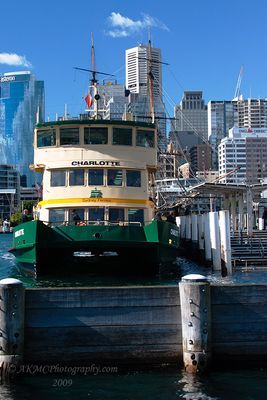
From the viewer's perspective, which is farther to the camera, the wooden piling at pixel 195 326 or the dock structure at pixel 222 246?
the dock structure at pixel 222 246

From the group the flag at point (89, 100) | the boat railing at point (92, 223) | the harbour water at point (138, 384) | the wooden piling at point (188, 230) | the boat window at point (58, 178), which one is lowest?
the harbour water at point (138, 384)

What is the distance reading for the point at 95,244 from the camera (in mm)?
19969

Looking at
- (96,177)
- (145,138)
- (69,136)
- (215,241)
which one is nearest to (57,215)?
(96,177)

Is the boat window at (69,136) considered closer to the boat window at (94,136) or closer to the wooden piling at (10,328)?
the boat window at (94,136)

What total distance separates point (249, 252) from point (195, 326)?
66.5 ft

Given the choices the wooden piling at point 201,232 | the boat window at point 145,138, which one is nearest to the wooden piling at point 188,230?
the wooden piling at point 201,232

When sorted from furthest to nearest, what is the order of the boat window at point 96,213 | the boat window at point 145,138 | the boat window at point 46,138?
the boat window at point 145,138 < the boat window at point 46,138 < the boat window at point 96,213

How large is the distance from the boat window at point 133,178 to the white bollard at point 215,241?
514 centimetres

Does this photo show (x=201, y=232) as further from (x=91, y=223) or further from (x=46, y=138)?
(x=46, y=138)

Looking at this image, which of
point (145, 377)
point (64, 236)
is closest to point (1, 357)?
point (145, 377)

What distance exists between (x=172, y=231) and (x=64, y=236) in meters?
4.71

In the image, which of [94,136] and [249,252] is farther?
[249,252]

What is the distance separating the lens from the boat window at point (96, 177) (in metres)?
22.4

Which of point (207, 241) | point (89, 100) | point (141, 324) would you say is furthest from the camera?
point (89, 100)
